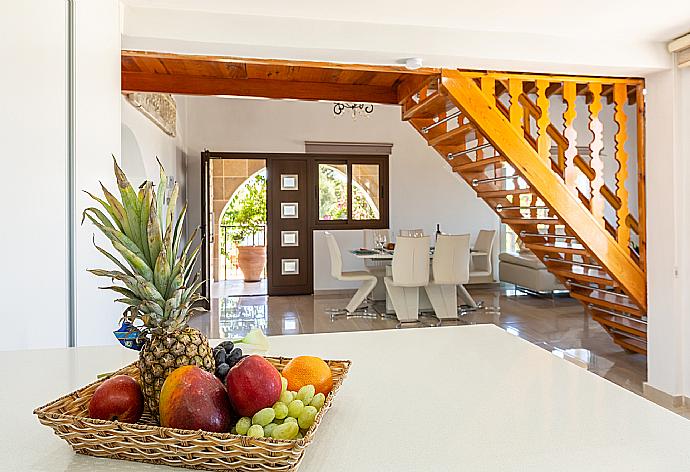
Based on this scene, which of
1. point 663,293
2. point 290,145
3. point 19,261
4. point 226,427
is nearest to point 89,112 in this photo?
point 19,261

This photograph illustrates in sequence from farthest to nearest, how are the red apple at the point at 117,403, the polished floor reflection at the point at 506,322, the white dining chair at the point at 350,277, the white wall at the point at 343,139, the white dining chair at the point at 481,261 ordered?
1. the white wall at the point at 343,139
2. the white dining chair at the point at 481,261
3. the white dining chair at the point at 350,277
4. the polished floor reflection at the point at 506,322
5. the red apple at the point at 117,403

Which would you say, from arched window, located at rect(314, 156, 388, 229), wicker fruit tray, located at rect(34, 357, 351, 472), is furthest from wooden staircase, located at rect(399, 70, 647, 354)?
arched window, located at rect(314, 156, 388, 229)

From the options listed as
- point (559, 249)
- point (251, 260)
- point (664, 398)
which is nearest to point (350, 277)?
point (559, 249)

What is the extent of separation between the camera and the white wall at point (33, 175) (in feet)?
5.32

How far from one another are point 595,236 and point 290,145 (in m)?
5.68

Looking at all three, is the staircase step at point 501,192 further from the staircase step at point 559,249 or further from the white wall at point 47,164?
the white wall at point 47,164

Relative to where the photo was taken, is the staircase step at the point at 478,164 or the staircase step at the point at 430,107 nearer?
the staircase step at the point at 430,107

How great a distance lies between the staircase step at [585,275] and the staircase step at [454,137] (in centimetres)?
150

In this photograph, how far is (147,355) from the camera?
3.00ft

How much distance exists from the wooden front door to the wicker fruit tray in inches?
311

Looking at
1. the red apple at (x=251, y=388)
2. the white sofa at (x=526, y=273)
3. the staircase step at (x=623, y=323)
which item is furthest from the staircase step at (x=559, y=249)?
the red apple at (x=251, y=388)

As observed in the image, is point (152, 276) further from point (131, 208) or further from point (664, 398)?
point (664, 398)

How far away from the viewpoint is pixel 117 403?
0.86 metres

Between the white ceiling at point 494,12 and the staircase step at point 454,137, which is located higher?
the white ceiling at point 494,12
